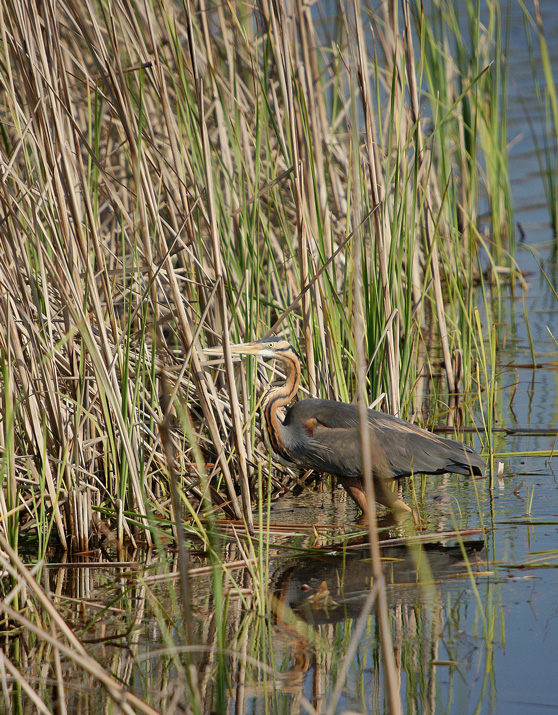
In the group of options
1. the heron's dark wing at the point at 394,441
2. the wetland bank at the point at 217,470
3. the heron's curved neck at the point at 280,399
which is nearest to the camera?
the wetland bank at the point at 217,470

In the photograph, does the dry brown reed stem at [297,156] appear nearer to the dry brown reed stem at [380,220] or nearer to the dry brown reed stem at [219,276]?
the dry brown reed stem at [380,220]

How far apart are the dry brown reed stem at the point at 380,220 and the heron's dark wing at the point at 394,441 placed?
27 cm

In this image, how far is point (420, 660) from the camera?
2695 mm

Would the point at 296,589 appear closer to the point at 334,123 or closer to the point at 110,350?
the point at 110,350

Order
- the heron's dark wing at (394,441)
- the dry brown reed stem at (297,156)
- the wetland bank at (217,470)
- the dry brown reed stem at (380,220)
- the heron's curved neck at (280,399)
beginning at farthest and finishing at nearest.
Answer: the heron's curved neck at (280,399) → the heron's dark wing at (394,441) → the dry brown reed stem at (380,220) → the dry brown reed stem at (297,156) → the wetland bank at (217,470)

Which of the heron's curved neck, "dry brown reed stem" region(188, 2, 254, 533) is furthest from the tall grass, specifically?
the heron's curved neck

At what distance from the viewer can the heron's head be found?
13.5ft

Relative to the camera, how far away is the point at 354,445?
14.1 ft

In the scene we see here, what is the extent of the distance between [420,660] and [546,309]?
4.90 metres

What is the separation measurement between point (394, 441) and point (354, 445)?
20cm

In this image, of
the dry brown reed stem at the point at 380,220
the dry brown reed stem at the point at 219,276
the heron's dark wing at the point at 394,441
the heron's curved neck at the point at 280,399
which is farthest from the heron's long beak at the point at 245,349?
the dry brown reed stem at the point at 380,220

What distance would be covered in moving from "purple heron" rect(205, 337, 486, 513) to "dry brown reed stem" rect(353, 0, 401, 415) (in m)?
0.27

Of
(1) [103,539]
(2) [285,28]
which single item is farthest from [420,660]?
(2) [285,28]

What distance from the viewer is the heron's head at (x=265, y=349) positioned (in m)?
4.12
